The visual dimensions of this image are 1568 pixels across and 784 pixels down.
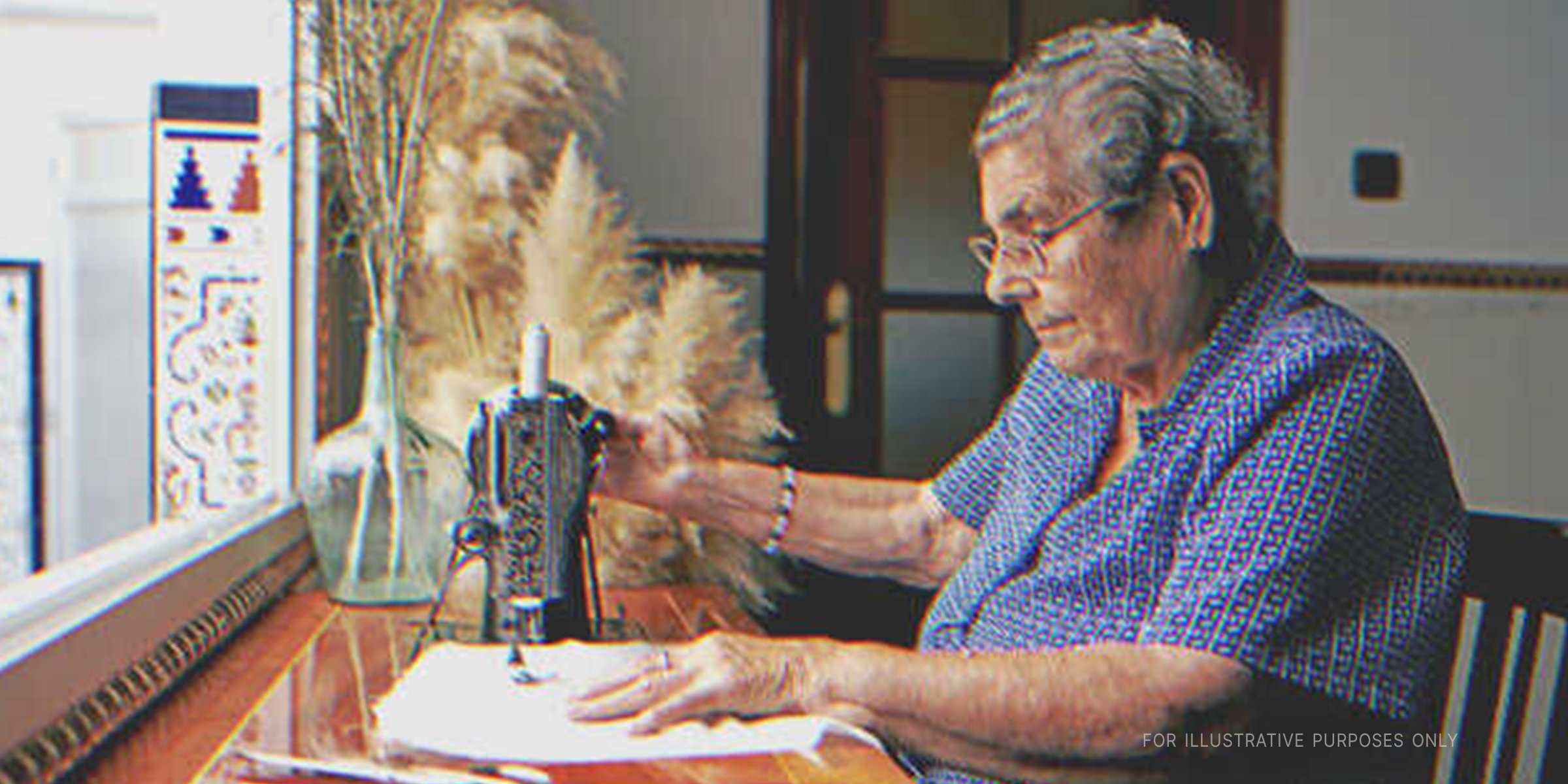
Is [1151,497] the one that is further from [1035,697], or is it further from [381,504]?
[381,504]

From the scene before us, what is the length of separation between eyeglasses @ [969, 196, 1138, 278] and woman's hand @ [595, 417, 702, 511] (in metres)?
0.49

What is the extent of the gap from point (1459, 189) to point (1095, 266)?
2.37m

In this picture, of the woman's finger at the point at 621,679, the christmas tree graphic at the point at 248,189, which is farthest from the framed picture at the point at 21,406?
the woman's finger at the point at 621,679

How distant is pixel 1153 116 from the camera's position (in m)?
1.12

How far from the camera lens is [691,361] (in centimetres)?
181

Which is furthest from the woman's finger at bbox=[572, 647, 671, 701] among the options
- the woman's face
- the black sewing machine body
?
the woman's face

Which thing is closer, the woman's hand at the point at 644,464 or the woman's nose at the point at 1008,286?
the woman's nose at the point at 1008,286

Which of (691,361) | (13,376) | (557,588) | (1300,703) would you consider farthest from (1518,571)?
(13,376)

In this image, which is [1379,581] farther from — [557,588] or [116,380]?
[116,380]

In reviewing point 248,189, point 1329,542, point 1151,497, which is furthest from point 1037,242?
point 248,189

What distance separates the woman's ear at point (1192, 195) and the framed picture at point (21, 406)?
1.21 metres

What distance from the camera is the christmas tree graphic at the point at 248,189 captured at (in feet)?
5.43

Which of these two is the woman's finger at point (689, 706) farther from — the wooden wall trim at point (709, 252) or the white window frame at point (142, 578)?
the wooden wall trim at point (709, 252)

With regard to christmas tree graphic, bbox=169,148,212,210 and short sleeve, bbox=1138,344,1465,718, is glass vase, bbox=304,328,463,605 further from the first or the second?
short sleeve, bbox=1138,344,1465,718
